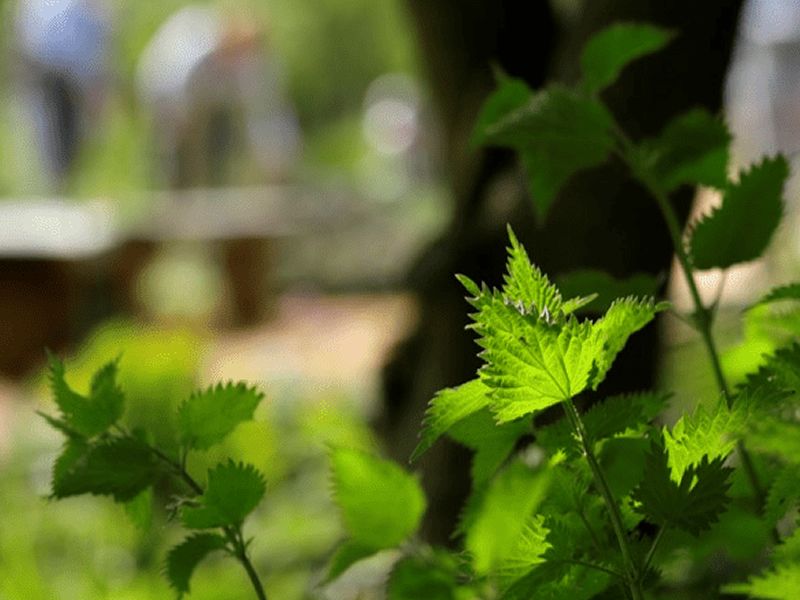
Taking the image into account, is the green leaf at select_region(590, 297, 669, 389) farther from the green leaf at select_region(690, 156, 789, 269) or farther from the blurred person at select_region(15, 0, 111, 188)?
→ the blurred person at select_region(15, 0, 111, 188)

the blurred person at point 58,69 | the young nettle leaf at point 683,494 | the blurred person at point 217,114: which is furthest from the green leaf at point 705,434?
the blurred person at point 217,114

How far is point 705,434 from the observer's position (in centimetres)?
27

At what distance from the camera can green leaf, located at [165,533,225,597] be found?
0.33 metres

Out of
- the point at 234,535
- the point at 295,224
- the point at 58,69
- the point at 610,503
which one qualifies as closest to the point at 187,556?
A: the point at 234,535

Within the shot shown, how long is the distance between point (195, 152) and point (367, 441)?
23.6 ft

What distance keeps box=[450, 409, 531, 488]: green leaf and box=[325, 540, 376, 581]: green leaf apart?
0.04 meters

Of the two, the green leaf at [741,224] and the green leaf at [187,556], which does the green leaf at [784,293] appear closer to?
the green leaf at [741,224]

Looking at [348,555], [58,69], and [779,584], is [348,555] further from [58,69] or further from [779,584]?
[58,69]

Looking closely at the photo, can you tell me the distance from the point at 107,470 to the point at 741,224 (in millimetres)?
177

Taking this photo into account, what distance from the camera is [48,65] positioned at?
A: 24.3 feet

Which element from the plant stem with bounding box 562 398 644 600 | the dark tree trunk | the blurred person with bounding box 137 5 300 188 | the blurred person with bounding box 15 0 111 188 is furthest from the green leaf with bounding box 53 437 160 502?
the blurred person with bounding box 137 5 300 188

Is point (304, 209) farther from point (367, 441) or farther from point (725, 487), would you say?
point (725, 487)

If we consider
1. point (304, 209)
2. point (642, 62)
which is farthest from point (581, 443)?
point (304, 209)

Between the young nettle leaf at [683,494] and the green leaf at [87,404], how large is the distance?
13cm
